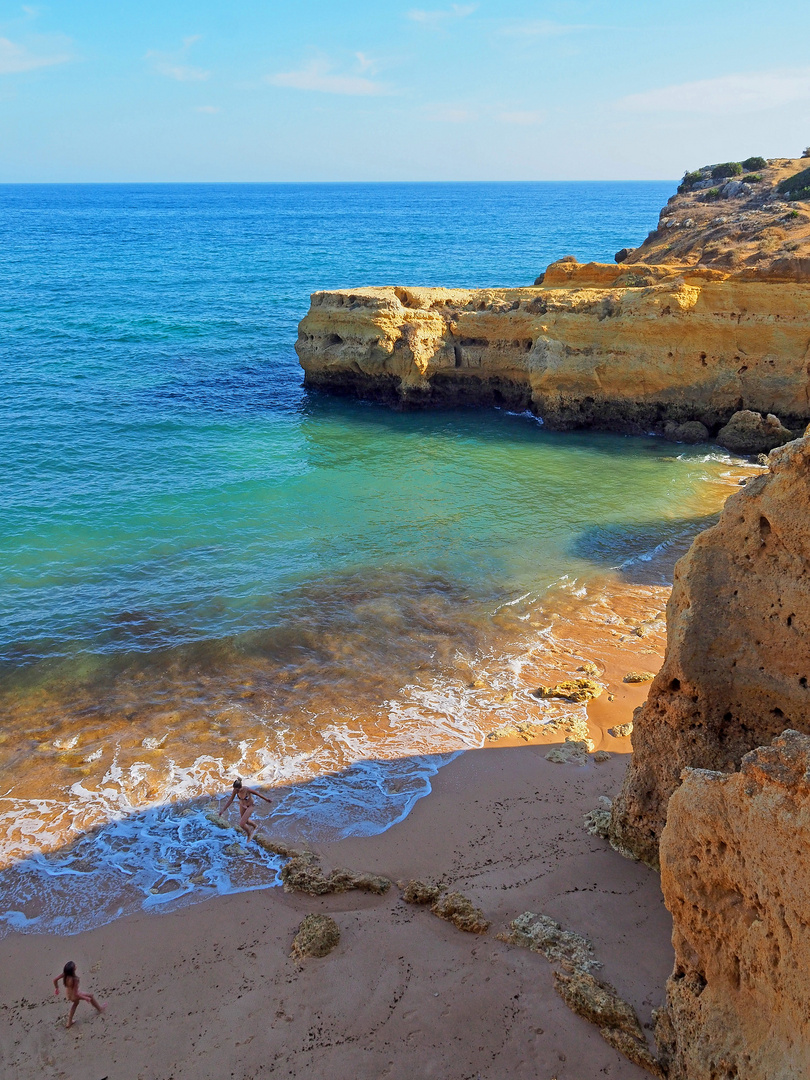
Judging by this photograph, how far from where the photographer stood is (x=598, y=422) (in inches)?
1011

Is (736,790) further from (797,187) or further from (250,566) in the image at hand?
(797,187)

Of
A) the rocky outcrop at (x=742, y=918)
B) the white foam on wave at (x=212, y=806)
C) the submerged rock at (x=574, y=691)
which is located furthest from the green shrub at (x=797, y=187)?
the rocky outcrop at (x=742, y=918)

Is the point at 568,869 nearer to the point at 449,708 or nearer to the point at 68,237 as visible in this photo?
the point at 449,708

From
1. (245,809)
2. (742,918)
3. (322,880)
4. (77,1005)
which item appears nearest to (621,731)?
(322,880)

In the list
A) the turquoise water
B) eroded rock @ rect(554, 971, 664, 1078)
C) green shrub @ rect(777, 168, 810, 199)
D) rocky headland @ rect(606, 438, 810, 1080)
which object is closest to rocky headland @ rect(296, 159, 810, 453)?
the turquoise water

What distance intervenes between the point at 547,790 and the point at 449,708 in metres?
2.57

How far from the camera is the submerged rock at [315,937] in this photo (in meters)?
7.43

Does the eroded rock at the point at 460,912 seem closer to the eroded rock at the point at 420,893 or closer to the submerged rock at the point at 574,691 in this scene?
the eroded rock at the point at 420,893

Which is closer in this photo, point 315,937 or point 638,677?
point 315,937

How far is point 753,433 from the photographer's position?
22984 mm

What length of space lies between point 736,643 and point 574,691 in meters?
5.28

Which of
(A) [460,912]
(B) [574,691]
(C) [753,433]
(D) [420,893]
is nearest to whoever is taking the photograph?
(A) [460,912]

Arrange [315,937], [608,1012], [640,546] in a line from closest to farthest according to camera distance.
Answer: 1. [608,1012]
2. [315,937]
3. [640,546]

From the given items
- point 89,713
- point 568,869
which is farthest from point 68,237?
point 568,869
